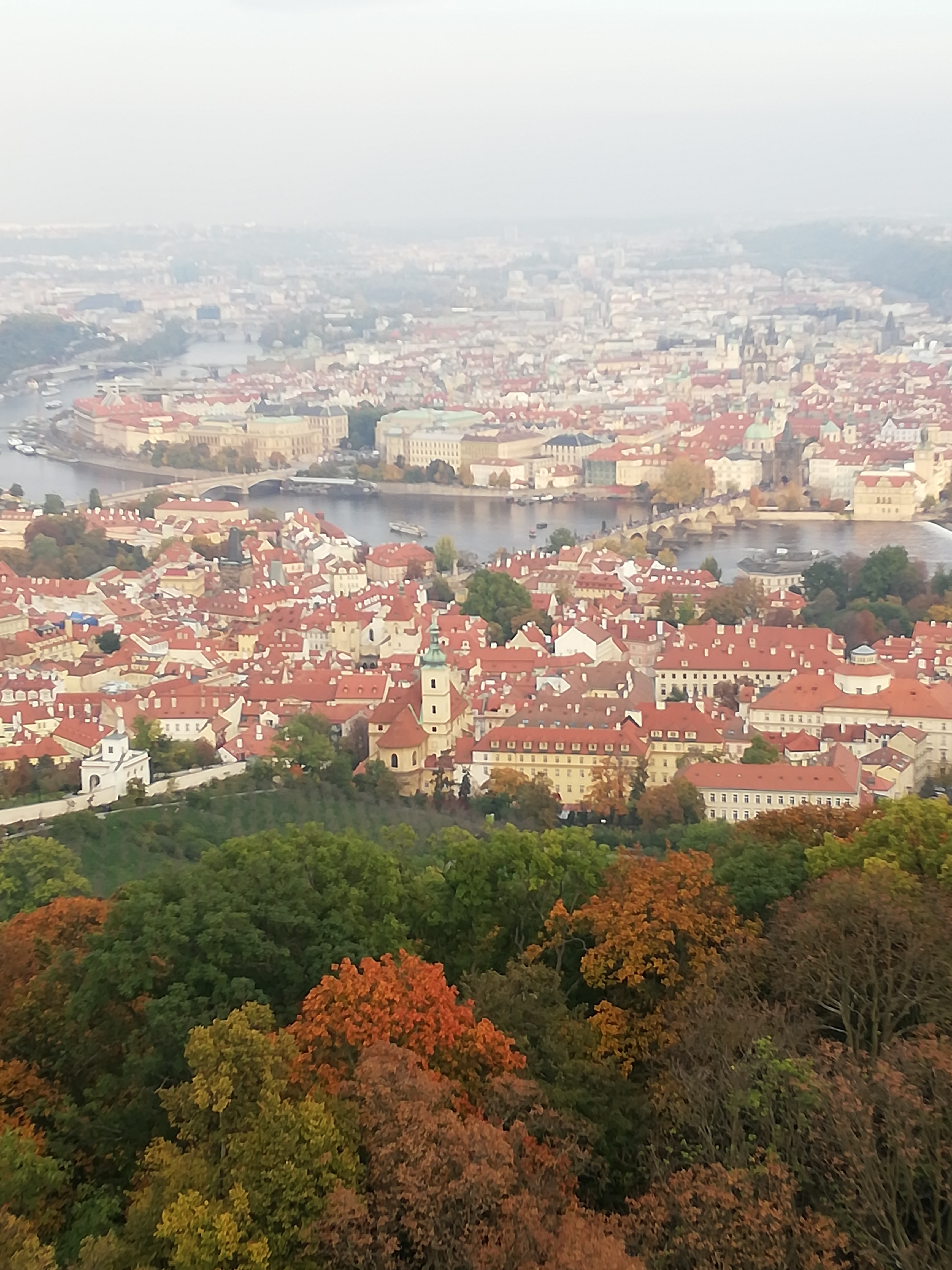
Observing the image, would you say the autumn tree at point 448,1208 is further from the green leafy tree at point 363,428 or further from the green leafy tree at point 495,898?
the green leafy tree at point 363,428

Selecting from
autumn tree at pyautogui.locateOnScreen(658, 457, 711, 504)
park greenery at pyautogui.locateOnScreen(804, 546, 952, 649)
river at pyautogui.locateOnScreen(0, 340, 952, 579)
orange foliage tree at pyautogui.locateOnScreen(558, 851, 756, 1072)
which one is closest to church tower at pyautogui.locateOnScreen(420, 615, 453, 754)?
park greenery at pyautogui.locateOnScreen(804, 546, 952, 649)

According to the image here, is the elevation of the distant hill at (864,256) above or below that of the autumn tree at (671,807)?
below

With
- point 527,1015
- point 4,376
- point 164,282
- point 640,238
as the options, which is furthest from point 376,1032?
point 640,238

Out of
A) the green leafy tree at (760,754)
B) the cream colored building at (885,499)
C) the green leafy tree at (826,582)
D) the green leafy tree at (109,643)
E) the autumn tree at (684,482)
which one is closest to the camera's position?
the green leafy tree at (760,754)

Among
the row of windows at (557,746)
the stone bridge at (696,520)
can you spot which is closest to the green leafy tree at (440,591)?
the stone bridge at (696,520)

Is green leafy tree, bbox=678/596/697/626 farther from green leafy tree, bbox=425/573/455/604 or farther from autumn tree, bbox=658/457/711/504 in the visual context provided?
autumn tree, bbox=658/457/711/504

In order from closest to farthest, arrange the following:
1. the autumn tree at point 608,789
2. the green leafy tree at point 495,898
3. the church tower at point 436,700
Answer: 1. the green leafy tree at point 495,898
2. the autumn tree at point 608,789
3. the church tower at point 436,700
